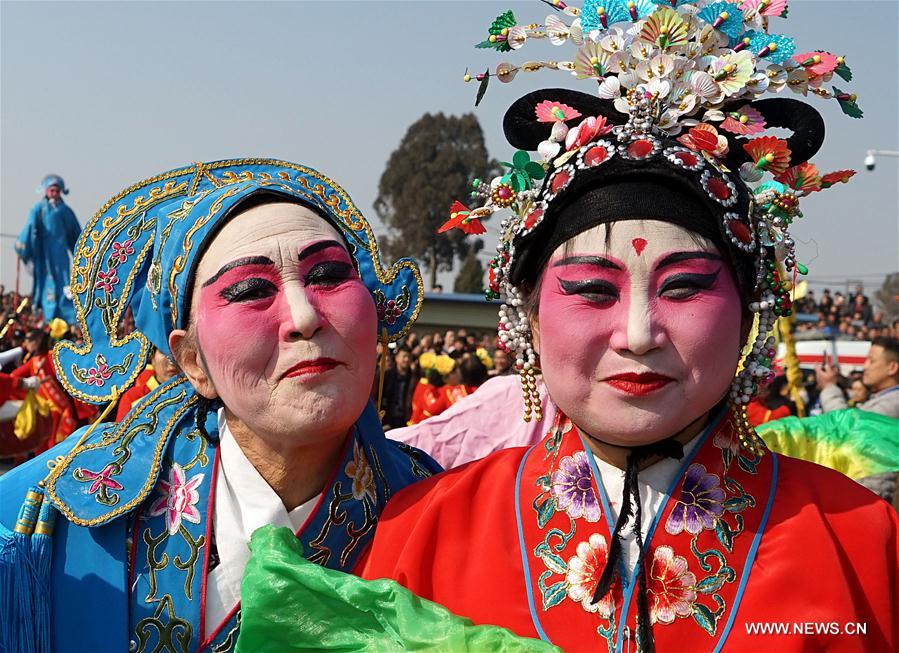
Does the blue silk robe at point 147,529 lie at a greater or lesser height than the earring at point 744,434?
lesser

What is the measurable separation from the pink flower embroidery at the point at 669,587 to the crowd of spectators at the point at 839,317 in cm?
1300

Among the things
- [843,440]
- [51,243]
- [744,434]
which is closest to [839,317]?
[51,243]

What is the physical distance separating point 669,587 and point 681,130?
1.02m

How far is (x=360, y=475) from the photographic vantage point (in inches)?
105

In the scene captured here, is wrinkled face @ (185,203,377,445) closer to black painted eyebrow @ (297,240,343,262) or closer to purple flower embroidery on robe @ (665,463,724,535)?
black painted eyebrow @ (297,240,343,262)

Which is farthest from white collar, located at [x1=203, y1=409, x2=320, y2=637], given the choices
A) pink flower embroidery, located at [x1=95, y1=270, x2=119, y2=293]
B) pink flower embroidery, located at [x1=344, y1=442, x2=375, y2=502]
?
pink flower embroidery, located at [x1=95, y1=270, x2=119, y2=293]

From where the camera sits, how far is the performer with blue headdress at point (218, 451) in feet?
7.84

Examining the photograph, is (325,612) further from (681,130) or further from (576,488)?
(681,130)

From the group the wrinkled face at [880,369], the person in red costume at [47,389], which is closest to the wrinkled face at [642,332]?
the wrinkled face at [880,369]

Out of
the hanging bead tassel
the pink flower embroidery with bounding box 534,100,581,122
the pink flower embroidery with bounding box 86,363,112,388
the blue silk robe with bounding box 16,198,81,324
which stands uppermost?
the blue silk robe with bounding box 16,198,81,324

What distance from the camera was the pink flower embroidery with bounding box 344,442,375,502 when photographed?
104 inches

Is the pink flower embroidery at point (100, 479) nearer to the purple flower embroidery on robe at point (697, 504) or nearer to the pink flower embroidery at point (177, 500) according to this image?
the pink flower embroidery at point (177, 500)

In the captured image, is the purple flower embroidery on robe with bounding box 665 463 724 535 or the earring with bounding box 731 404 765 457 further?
the earring with bounding box 731 404 765 457

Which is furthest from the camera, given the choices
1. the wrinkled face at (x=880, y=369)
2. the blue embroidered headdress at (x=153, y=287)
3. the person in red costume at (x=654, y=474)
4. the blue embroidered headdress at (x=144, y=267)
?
the wrinkled face at (x=880, y=369)
